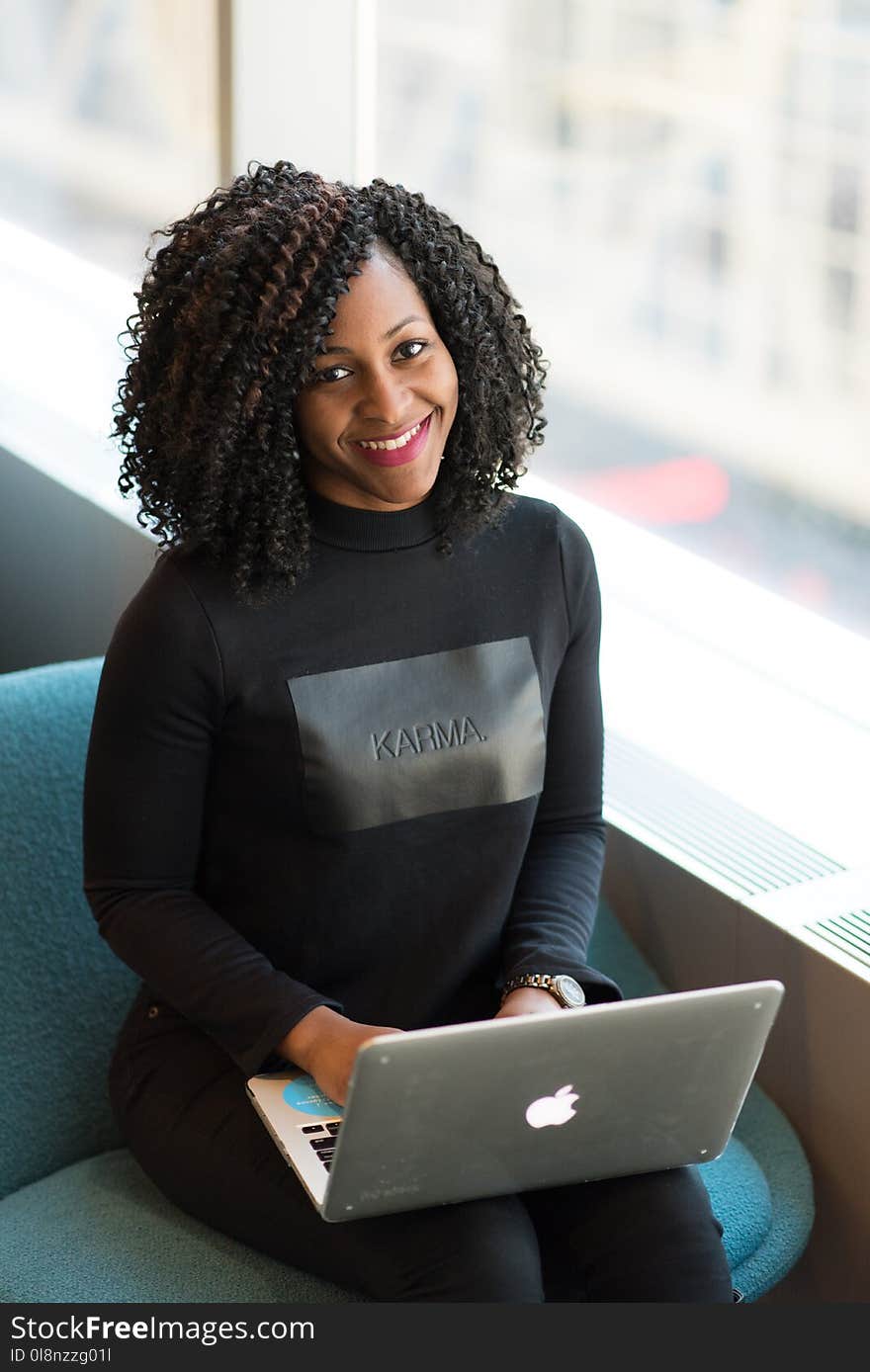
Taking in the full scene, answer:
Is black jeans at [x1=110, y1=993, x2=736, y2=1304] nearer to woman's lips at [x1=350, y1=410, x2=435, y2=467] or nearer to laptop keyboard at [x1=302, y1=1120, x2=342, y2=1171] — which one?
laptop keyboard at [x1=302, y1=1120, x2=342, y2=1171]

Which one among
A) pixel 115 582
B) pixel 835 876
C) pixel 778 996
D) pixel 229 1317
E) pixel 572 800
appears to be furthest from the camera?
pixel 115 582

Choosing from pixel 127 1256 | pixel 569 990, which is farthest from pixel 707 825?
pixel 127 1256

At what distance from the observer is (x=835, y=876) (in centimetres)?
170

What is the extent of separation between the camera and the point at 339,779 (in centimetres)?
139

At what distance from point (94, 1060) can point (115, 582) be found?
1.06m

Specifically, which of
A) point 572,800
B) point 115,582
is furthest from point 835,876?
point 115,582

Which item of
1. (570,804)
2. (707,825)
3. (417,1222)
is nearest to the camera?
(417,1222)

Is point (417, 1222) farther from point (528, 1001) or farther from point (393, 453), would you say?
point (393, 453)

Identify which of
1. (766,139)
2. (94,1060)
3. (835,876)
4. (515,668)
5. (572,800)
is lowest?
(94,1060)

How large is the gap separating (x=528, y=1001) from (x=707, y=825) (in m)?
0.48

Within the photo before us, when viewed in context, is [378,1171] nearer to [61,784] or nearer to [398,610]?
[398,610]

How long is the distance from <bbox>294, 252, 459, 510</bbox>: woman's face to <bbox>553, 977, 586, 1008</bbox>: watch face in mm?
441

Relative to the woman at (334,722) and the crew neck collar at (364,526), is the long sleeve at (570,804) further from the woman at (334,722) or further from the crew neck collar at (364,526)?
the crew neck collar at (364,526)

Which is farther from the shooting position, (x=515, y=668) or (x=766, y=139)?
(x=766, y=139)
